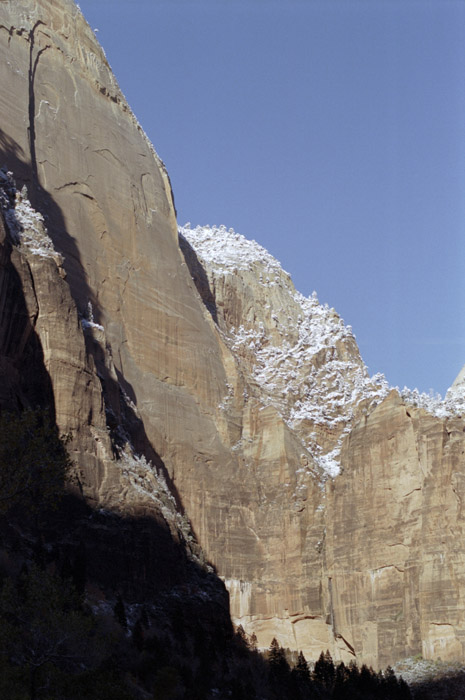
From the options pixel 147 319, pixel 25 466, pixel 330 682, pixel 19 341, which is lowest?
pixel 330 682

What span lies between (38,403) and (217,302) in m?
51.7

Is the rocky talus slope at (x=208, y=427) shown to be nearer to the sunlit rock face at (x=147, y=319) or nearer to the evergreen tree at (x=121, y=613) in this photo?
the sunlit rock face at (x=147, y=319)

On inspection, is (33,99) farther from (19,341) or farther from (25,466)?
(25,466)

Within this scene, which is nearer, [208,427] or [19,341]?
[19,341]

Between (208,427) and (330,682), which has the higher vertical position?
(208,427)

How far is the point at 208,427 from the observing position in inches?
4237

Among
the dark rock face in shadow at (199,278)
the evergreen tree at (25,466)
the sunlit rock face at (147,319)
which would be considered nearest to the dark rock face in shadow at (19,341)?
A: the sunlit rock face at (147,319)

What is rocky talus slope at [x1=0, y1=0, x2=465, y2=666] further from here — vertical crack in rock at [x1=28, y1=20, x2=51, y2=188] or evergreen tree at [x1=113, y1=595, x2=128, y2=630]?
evergreen tree at [x1=113, y1=595, x2=128, y2=630]

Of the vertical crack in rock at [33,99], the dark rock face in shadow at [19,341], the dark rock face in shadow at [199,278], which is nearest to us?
the dark rock face in shadow at [19,341]

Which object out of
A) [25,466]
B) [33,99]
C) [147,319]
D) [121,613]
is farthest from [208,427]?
[25,466]

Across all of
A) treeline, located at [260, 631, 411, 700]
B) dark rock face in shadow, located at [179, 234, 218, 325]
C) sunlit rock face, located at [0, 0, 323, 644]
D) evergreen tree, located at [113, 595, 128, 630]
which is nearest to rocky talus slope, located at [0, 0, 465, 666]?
sunlit rock face, located at [0, 0, 323, 644]

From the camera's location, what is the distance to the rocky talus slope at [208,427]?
96312 millimetres

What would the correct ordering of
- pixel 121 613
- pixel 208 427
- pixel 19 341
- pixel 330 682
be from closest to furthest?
pixel 121 613 < pixel 19 341 < pixel 330 682 < pixel 208 427

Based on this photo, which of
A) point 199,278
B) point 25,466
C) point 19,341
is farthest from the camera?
point 199,278
